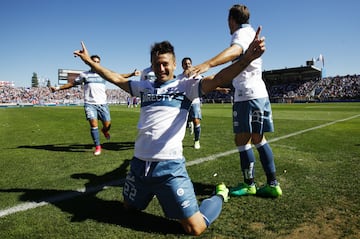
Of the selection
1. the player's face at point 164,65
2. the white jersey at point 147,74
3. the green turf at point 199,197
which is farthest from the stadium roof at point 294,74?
the player's face at point 164,65

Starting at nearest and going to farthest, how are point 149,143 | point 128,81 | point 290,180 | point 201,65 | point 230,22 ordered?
point 201,65, point 149,143, point 128,81, point 230,22, point 290,180

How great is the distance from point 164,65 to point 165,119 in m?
0.62

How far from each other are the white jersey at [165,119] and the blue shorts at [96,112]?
4.61 metres

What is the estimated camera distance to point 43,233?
9.15ft

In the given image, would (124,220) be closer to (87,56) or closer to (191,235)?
(191,235)

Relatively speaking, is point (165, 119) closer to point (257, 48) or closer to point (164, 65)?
point (164, 65)

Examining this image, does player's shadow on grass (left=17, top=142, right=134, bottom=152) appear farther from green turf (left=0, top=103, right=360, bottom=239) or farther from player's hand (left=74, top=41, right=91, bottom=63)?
player's hand (left=74, top=41, right=91, bottom=63)

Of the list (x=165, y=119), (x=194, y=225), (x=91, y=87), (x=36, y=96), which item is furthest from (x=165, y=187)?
(x=36, y=96)

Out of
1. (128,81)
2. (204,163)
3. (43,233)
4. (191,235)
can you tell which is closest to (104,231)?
(43,233)

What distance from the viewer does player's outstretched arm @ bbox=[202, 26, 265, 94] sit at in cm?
238

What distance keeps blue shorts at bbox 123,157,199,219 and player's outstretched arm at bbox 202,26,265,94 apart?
965 mm

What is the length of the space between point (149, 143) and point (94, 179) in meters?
2.15

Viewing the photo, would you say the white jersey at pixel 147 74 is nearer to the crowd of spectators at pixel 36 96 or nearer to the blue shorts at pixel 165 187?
the blue shorts at pixel 165 187

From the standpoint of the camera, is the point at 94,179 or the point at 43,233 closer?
the point at 43,233
